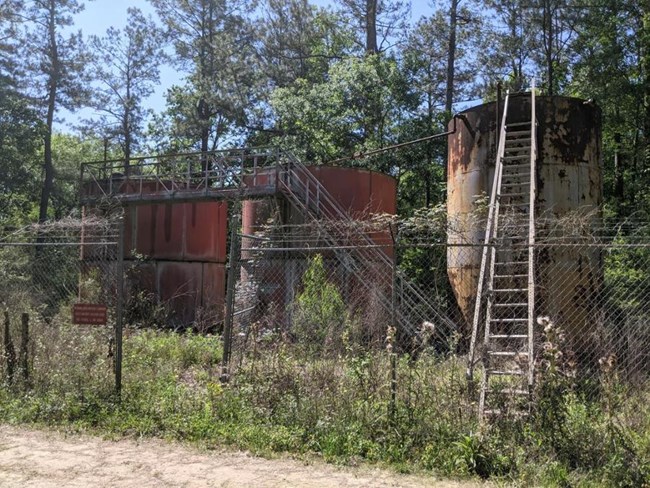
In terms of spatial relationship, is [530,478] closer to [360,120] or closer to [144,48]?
[360,120]

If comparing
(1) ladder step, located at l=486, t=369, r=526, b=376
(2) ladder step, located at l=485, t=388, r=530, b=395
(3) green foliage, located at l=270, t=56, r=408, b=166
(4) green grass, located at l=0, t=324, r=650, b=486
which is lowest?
(4) green grass, located at l=0, t=324, r=650, b=486

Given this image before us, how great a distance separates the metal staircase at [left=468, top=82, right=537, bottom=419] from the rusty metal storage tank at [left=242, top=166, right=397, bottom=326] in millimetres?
4642

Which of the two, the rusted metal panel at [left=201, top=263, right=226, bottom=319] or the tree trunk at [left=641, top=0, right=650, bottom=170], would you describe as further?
the tree trunk at [left=641, top=0, right=650, bottom=170]

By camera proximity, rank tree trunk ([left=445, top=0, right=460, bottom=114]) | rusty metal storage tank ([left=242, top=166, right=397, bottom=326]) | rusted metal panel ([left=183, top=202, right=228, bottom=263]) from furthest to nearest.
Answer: tree trunk ([left=445, top=0, right=460, bottom=114]) → rusted metal panel ([left=183, top=202, right=228, bottom=263]) → rusty metal storage tank ([left=242, top=166, right=397, bottom=326])

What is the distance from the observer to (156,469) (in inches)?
232

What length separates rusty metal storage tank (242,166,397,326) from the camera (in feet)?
50.1

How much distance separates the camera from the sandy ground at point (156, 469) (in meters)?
5.52

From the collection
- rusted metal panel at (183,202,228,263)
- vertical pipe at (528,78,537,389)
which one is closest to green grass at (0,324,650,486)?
vertical pipe at (528,78,537,389)

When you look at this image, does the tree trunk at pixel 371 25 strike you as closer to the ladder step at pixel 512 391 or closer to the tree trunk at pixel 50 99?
the tree trunk at pixel 50 99

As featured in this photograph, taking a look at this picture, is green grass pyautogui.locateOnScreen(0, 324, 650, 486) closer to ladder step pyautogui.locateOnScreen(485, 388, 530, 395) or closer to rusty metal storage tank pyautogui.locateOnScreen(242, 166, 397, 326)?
ladder step pyautogui.locateOnScreen(485, 388, 530, 395)

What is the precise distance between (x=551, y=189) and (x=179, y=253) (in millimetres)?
13965

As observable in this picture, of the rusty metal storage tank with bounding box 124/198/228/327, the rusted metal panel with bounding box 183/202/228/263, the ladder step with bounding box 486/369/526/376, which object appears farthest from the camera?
the rusted metal panel with bounding box 183/202/228/263

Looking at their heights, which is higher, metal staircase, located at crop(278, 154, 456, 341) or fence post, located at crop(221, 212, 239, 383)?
metal staircase, located at crop(278, 154, 456, 341)

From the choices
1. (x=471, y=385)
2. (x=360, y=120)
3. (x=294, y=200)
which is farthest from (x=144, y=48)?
(x=471, y=385)
